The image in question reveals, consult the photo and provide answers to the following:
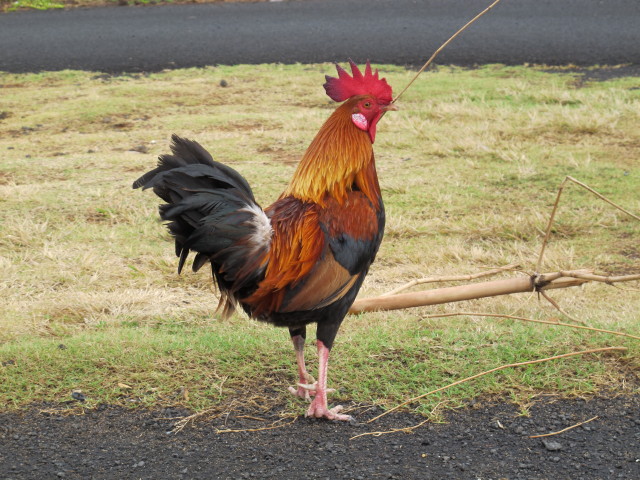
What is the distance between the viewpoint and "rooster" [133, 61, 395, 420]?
308 centimetres

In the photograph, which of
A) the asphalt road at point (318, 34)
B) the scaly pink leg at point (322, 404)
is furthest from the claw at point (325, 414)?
the asphalt road at point (318, 34)

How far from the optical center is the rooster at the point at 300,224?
10.1 ft

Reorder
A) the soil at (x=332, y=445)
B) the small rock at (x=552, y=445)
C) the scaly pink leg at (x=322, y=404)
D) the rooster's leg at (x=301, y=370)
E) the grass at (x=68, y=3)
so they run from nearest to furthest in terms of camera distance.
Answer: the soil at (x=332, y=445)
the small rock at (x=552, y=445)
the scaly pink leg at (x=322, y=404)
the rooster's leg at (x=301, y=370)
the grass at (x=68, y=3)

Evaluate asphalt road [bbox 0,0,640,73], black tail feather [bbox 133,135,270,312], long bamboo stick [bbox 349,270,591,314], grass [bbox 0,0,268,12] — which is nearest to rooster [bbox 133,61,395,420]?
black tail feather [bbox 133,135,270,312]

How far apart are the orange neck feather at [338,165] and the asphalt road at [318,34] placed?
6849mm

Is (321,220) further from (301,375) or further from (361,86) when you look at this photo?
(301,375)

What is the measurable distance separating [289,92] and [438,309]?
533 centimetres

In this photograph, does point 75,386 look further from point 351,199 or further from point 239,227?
point 351,199

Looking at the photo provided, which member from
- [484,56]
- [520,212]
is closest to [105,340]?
[520,212]

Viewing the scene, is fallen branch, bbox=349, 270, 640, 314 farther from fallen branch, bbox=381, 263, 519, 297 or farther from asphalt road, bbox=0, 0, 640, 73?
asphalt road, bbox=0, 0, 640, 73

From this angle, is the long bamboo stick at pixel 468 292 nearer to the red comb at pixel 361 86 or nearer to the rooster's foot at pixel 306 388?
the rooster's foot at pixel 306 388

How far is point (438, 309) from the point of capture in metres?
4.45

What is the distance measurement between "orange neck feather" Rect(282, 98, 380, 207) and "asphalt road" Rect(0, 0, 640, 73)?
6.85m

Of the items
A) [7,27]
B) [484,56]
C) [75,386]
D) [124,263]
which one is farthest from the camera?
[7,27]
